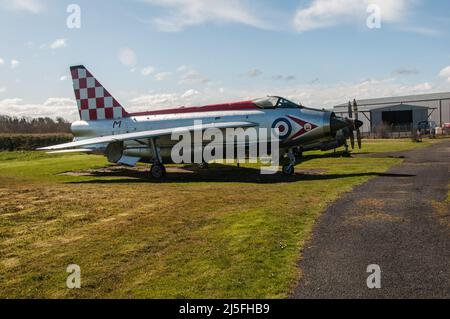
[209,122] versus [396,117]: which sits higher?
[396,117]

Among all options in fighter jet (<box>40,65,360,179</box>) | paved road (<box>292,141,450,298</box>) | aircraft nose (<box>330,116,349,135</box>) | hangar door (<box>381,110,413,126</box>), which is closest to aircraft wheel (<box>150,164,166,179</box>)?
fighter jet (<box>40,65,360,179</box>)

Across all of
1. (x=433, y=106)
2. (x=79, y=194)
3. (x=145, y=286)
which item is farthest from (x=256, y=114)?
(x=433, y=106)

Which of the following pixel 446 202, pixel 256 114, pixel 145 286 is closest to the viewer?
pixel 145 286

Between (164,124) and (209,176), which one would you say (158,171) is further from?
(164,124)

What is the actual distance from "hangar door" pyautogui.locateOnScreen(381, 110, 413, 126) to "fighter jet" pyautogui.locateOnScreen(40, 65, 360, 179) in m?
70.5

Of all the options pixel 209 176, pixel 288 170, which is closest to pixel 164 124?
pixel 209 176

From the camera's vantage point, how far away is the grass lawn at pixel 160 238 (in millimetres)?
5773

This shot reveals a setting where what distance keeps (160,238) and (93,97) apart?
57.5 ft

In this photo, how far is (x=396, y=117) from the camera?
282 ft

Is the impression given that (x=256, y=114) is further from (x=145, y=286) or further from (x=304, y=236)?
(x=145, y=286)

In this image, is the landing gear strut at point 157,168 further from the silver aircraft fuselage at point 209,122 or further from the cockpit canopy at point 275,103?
the cockpit canopy at point 275,103

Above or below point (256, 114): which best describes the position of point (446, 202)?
below
